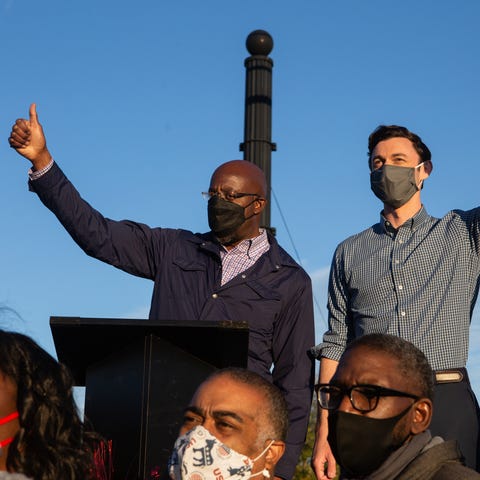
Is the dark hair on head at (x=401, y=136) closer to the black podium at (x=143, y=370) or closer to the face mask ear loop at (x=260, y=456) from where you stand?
the black podium at (x=143, y=370)

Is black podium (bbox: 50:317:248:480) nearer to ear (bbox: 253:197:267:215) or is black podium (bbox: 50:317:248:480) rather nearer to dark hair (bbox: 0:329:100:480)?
dark hair (bbox: 0:329:100:480)

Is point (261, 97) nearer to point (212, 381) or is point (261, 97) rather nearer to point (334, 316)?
point (334, 316)

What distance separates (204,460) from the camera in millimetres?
4480

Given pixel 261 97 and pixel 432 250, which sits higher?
pixel 261 97

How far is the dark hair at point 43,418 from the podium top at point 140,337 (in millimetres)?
813

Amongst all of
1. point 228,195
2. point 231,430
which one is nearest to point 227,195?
point 228,195

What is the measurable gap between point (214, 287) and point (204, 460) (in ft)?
6.03

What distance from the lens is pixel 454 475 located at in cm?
396

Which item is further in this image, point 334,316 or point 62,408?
point 334,316

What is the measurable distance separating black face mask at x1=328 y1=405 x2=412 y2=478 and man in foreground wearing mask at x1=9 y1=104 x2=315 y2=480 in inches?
57.9

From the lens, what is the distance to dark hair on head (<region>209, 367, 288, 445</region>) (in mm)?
4867

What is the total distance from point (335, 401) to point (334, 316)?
1930mm

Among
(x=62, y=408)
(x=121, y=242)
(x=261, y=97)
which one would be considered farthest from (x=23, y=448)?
(x=261, y=97)

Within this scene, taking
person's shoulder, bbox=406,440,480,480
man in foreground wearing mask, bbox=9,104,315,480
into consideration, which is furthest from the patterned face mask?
man in foreground wearing mask, bbox=9,104,315,480
